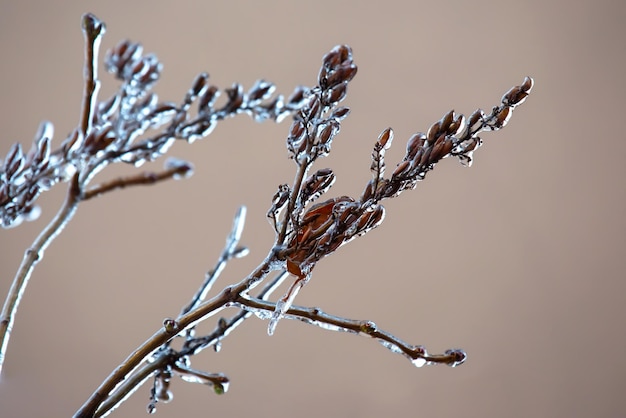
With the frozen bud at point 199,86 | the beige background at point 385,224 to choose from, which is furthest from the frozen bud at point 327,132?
the beige background at point 385,224

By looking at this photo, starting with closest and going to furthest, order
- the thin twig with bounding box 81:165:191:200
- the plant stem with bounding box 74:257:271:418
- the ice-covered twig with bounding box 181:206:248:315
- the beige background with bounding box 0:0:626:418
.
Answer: the thin twig with bounding box 81:165:191:200, the plant stem with bounding box 74:257:271:418, the ice-covered twig with bounding box 181:206:248:315, the beige background with bounding box 0:0:626:418

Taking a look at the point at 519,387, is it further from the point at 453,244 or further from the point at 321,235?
the point at 321,235

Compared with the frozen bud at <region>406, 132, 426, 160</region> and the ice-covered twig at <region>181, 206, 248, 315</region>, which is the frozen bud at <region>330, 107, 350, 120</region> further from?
the ice-covered twig at <region>181, 206, 248, 315</region>

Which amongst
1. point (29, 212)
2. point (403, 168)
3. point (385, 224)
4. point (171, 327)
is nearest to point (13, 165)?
point (29, 212)

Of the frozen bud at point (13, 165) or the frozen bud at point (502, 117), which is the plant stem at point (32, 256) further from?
the frozen bud at point (502, 117)

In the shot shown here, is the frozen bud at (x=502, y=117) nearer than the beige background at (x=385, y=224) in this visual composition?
Yes

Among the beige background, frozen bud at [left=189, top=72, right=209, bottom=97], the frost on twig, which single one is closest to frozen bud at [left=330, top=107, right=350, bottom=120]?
the frost on twig

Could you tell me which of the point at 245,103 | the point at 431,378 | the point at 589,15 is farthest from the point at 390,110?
the point at 245,103

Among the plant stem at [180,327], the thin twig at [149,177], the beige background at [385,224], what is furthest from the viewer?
the beige background at [385,224]

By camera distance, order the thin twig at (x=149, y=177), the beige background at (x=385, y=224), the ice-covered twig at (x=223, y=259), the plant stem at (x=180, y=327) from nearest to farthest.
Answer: the thin twig at (x=149, y=177)
the plant stem at (x=180, y=327)
the ice-covered twig at (x=223, y=259)
the beige background at (x=385, y=224)
